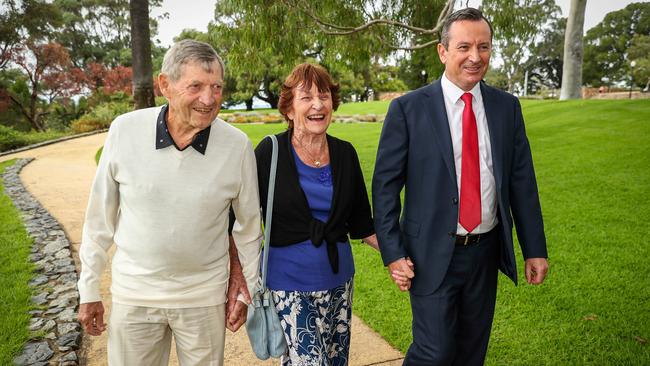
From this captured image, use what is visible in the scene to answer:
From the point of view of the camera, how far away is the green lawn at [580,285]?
3588mm

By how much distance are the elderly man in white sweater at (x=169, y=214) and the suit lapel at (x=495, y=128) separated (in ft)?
4.02

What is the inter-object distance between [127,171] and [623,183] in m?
8.24

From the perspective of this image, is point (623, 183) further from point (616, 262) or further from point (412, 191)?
point (412, 191)

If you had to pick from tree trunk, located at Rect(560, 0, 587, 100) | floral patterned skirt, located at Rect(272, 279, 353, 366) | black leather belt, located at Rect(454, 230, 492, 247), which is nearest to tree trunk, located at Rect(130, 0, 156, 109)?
floral patterned skirt, located at Rect(272, 279, 353, 366)

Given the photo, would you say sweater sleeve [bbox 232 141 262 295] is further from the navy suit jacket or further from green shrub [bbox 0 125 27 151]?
green shrub [bbox 0 125 27 151]

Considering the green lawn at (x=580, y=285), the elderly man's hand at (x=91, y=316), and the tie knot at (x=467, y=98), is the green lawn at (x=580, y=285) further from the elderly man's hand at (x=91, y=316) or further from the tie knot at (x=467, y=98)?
the elderly man's hand at (x=91, y=316)

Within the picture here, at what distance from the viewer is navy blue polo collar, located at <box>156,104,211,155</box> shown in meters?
2.02

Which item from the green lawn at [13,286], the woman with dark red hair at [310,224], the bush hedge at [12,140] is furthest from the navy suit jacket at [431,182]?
the bush hedge at [12,140]

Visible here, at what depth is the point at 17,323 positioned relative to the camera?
12.9 ft

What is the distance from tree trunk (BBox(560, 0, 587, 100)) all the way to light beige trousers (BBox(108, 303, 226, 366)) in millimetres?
20650

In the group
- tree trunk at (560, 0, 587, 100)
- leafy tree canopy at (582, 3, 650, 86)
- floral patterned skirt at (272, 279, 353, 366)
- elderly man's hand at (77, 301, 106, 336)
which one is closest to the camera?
elderly man's hand at (77, 301, 106, 336)

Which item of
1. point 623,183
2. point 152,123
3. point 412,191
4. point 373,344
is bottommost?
point 373,344

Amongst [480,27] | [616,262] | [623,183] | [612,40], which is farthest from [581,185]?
[612,40]

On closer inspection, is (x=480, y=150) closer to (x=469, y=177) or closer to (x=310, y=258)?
(x=469, y=177)
